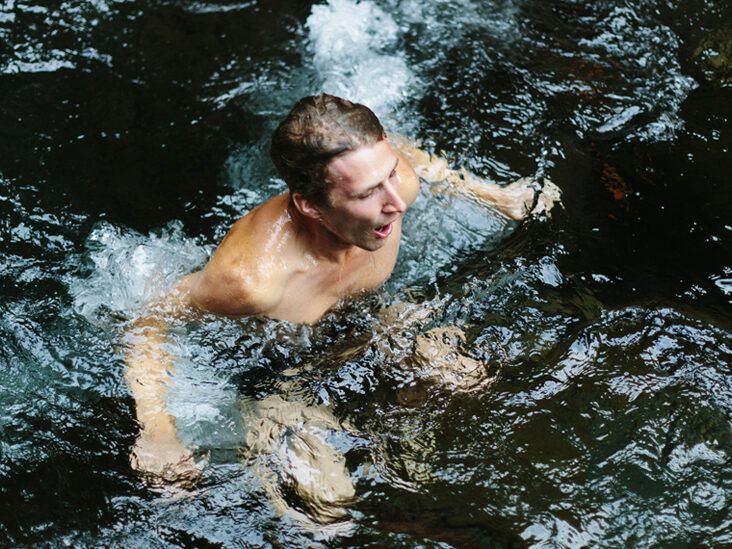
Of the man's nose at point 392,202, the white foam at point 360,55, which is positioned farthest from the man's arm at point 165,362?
the white foam at point 360,55

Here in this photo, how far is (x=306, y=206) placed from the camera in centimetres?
325

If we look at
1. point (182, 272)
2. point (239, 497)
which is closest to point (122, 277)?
point (182, 272)

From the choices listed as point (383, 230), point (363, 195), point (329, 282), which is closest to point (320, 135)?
point (363, 195)

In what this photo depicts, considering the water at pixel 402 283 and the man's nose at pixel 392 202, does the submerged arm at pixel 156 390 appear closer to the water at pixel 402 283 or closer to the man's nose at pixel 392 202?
the water at pixel 402 283

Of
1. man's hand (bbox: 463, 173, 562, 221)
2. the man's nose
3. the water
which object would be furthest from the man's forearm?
man's hand (bbox: 463, 173, 562, 221)

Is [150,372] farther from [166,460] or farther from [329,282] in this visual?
[329,282]

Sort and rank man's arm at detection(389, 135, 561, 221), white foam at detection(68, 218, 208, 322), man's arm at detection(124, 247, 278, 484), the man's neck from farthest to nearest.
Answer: man's arm at detection(389, 135, 561, 221) → white foam at detection(68, 218, 208, 322) → the man's neck → man's arm at detection(124, 247, 278, 484)

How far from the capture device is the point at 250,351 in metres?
3.73

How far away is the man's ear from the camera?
324 cm

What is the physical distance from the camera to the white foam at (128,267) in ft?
12.6

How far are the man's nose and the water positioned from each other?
753 millimetres

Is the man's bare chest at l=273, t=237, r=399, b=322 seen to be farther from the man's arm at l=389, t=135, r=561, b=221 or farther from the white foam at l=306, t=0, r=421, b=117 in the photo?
the white foam at l=306, t=0, r=421, b=117

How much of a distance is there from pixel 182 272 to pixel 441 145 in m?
1.58

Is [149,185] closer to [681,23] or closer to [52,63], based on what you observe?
[52,63]
